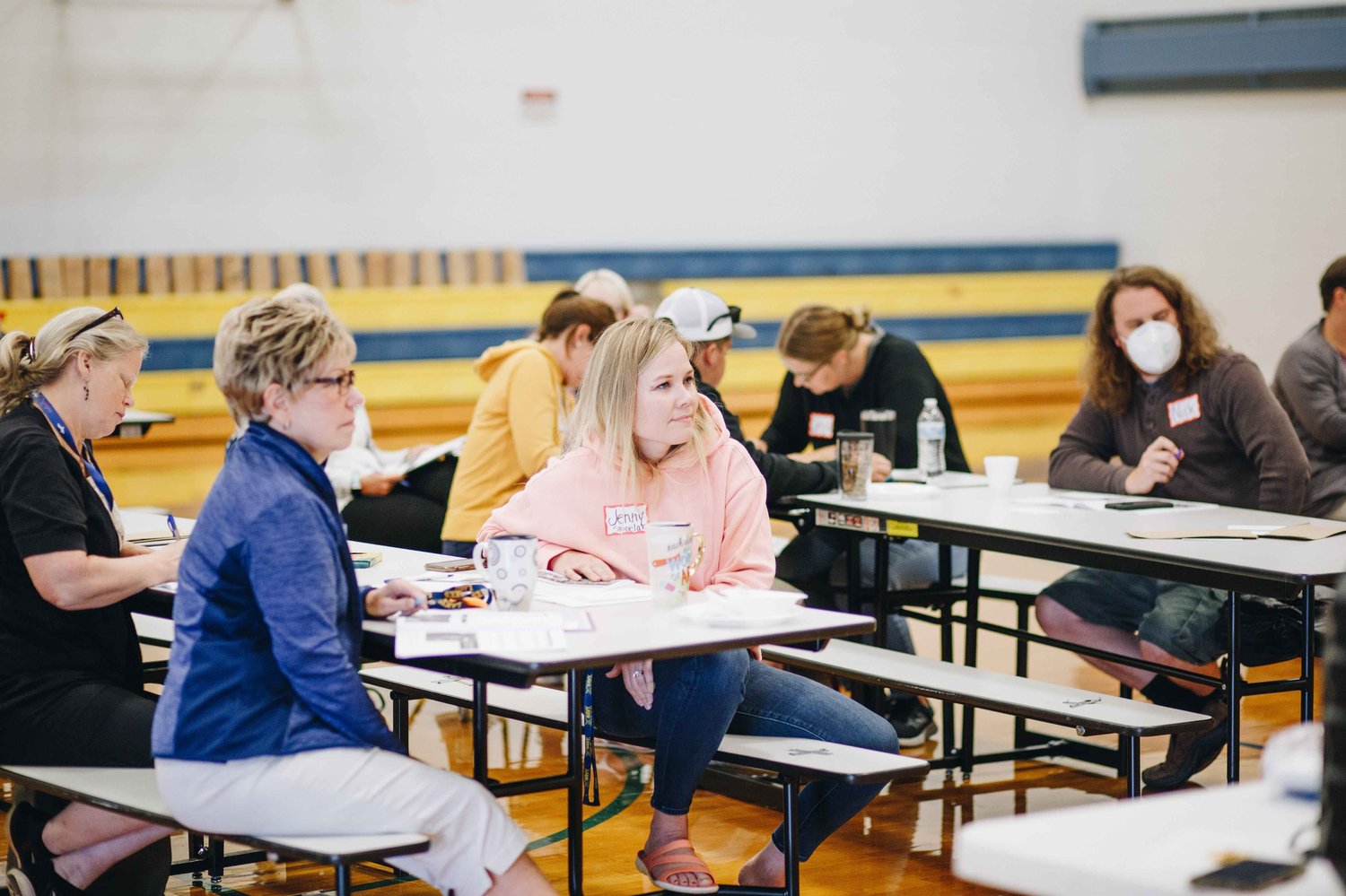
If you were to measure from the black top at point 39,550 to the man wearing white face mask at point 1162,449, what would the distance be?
7.64ft

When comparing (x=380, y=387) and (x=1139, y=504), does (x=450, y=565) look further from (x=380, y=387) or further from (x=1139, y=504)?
(x=380, y=387)

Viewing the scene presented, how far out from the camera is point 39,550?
254 centimetres

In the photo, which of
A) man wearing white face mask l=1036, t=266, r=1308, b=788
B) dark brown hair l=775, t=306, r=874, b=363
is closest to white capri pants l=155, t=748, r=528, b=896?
man wearing white face mask l=1036, t=266, r=1308, b=788

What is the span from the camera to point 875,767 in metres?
2.61

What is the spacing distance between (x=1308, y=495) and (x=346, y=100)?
17.7ft

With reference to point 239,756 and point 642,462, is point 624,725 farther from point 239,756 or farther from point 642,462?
point 239,756

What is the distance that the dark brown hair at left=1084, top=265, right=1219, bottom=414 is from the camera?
3885mm

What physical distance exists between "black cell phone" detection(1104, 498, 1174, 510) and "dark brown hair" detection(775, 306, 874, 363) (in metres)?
1.02

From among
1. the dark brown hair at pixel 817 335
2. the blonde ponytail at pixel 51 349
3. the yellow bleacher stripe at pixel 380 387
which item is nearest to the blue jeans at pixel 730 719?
the blonde ponytail at pixel 51 349

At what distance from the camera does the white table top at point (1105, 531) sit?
294 centimetres

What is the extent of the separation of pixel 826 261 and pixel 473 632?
711 cm

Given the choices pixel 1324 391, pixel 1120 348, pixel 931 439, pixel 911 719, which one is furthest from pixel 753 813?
pixel 1324 391

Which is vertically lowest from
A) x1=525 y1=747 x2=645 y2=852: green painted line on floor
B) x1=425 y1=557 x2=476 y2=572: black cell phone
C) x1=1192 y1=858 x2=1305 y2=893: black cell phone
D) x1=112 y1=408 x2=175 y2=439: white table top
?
x1=525 y1=747 x2=645 y2=852: green painted line on floor

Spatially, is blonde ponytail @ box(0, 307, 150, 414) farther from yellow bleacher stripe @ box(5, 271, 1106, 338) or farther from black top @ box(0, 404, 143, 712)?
yellow bleacher stripe @ box(5, 271, 1106, 338)
